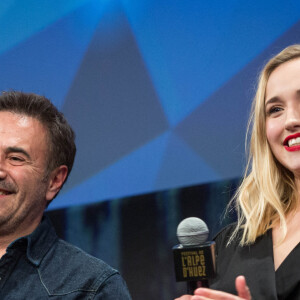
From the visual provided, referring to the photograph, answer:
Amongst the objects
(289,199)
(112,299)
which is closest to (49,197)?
(112,299)

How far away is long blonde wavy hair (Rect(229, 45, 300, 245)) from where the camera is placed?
167 cm

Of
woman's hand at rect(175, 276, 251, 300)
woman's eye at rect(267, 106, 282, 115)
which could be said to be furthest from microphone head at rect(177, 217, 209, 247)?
woman's eye at rect(267, 106, 282, 115)

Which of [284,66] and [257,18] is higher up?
[257,18]

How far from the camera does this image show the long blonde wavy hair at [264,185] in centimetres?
167

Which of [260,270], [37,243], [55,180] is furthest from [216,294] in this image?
[55,180]

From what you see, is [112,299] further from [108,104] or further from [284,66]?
[108,104]

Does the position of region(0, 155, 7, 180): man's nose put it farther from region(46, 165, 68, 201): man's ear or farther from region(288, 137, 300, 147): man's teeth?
region(288, 137, 300, 147): man's teeth

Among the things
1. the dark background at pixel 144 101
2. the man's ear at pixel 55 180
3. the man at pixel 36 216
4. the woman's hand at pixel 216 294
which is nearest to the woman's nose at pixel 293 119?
the woman's hand at pixel 216 294

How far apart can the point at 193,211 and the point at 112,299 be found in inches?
42.1

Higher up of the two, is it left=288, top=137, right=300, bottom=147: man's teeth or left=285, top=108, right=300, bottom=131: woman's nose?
left=285, top=108, right=300, bottom=131: woman's nose

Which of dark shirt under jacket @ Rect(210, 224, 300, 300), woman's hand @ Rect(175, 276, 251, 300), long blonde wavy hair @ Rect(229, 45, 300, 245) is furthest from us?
long blonde wavy hair @ Rect(229, 45, 300, 245)

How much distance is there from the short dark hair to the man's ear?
0.02 meters

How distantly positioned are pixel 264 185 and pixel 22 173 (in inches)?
33.3

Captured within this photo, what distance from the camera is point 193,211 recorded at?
108 inches
